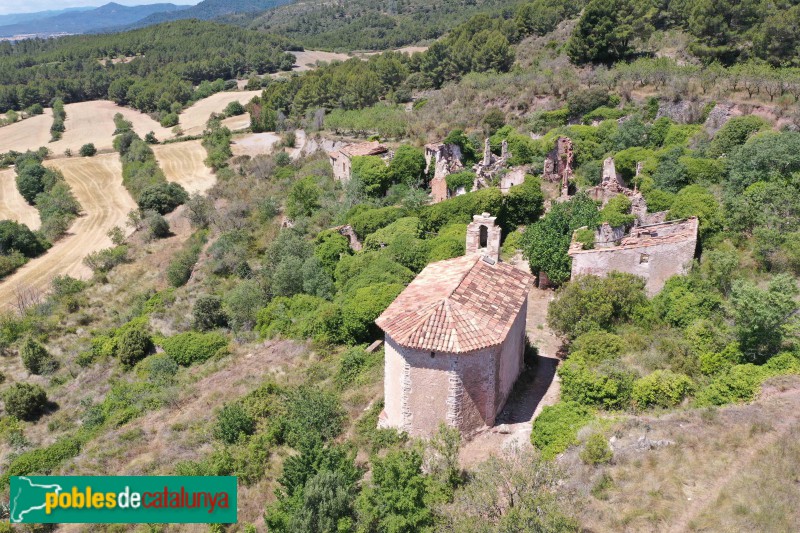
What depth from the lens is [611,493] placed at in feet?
44.5

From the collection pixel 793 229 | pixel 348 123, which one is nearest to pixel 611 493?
pixel 793 229

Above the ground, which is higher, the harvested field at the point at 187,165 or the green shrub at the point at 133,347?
the harvested field at the point at 187,165

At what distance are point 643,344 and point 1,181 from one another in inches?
3343

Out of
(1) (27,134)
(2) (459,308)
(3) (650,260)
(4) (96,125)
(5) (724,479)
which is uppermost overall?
(2) (459,308)

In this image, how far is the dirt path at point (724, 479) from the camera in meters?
12.3

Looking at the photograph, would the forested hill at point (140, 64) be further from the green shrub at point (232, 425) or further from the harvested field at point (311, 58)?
the green shrub at point (232, 425)

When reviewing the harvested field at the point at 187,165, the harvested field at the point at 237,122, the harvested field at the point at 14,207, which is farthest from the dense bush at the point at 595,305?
the harvested field at the point at 237,122

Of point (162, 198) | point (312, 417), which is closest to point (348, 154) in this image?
point (162, 198)

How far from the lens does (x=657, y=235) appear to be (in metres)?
25.1

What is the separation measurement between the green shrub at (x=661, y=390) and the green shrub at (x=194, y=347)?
2031 centimetres

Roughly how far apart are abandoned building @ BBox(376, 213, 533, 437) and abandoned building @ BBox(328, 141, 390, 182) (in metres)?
30.3

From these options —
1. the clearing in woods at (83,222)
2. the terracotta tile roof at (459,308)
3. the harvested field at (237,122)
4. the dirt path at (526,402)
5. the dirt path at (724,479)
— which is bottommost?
the clearing in woods at (83,222)

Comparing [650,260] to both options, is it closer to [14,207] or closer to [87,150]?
[14,207]

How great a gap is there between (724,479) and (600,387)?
4446mm
